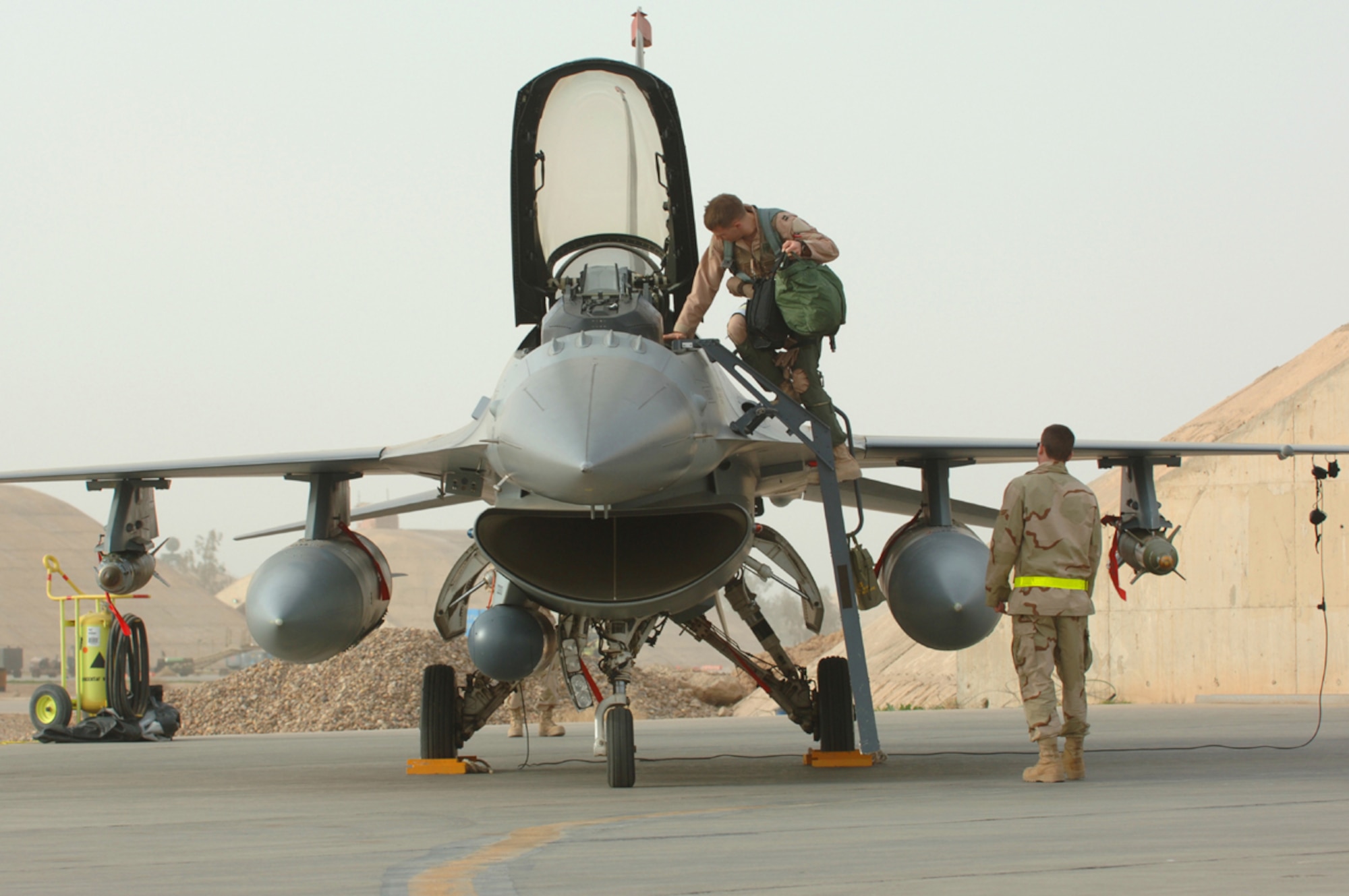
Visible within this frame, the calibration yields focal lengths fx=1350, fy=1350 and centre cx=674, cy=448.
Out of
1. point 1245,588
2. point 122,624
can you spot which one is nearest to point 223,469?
point 122,624

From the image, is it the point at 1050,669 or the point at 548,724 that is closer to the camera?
the point at 1050,669

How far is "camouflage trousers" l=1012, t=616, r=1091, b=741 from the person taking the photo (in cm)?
652

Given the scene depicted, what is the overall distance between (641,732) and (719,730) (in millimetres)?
956

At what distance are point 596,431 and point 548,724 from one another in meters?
11.2

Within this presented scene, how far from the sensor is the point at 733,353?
23.8ft

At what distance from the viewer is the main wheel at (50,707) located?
17.2m

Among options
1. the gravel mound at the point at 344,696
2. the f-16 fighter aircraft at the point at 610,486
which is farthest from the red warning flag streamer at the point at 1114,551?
the gravel mound at the point at 344,696

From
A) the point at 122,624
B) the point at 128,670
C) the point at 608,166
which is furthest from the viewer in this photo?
the point at 128,670

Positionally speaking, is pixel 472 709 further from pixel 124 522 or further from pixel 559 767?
pixel 124 522

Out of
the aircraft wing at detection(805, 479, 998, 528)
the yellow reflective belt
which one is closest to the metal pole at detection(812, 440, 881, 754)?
the yellow reflective belt

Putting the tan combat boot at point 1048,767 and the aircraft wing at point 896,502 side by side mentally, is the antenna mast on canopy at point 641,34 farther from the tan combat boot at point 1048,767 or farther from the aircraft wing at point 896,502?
the tan combat boot at point 1048,767

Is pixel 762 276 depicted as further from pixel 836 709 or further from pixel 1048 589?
pixel 836 709

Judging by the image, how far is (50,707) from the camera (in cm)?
1748

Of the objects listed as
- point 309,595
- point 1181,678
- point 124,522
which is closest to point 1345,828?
point 309,595
